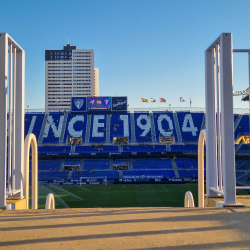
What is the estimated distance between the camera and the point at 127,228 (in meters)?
3.27

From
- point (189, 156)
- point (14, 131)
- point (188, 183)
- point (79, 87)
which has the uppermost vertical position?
point (79, 87)

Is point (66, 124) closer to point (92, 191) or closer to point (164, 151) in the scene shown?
point (164, 151)

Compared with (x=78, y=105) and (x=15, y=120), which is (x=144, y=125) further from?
(x=15, y=120)

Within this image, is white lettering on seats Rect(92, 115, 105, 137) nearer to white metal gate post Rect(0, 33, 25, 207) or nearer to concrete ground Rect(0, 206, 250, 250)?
white metal gate post Rect(0, 33, 25, 207)

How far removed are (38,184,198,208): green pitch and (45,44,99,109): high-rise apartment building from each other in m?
101

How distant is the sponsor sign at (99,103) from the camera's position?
50844mm

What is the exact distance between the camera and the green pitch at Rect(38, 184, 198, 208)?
2381 cm

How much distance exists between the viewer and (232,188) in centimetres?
428

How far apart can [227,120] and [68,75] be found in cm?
13320

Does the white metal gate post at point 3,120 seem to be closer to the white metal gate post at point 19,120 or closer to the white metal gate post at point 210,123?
the white metal gate post at point 19,120

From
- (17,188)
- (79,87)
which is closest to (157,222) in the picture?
(17,188)

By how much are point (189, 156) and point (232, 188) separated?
39.7m

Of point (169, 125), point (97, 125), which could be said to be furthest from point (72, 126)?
point (169, 125)

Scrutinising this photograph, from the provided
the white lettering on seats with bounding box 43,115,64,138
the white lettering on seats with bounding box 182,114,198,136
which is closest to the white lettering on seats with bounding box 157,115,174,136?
the white lettering on seats with bounding box 182,114,198,136
